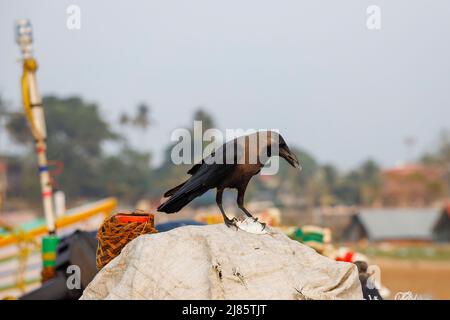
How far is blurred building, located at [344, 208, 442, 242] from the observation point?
3036 inches

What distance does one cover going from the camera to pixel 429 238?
77250 millimetres

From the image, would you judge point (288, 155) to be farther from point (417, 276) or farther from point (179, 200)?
point (417, 276)

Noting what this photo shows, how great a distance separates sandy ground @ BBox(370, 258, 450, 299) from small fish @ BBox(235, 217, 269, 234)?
97.9 feet

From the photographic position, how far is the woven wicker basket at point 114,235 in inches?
218

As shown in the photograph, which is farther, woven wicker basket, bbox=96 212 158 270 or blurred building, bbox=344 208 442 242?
blurred building, bbox=344 208 442 242

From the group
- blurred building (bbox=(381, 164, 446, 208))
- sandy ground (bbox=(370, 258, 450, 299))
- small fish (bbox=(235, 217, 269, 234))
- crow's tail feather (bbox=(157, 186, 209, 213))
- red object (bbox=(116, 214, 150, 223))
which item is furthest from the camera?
blurred building (bbox=(381, 164, 446, 208))

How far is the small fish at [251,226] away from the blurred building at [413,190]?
100.0 m

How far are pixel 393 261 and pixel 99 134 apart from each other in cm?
6851

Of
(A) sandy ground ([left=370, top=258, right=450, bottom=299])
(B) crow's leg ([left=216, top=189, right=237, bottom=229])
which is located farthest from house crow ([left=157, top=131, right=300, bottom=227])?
(A) sandy ground ([left=370, top=258, right=450, bottom=299])

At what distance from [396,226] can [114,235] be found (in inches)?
2930

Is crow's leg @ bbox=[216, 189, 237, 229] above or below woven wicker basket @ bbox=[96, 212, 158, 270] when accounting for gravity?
above

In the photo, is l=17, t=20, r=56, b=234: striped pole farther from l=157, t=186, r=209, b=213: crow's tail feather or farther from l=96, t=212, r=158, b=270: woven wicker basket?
l=157, t=186, r=209, b=213: crow's tail feather

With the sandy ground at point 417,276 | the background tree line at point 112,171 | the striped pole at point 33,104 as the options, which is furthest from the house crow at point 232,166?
the background tree line at point 112,171
